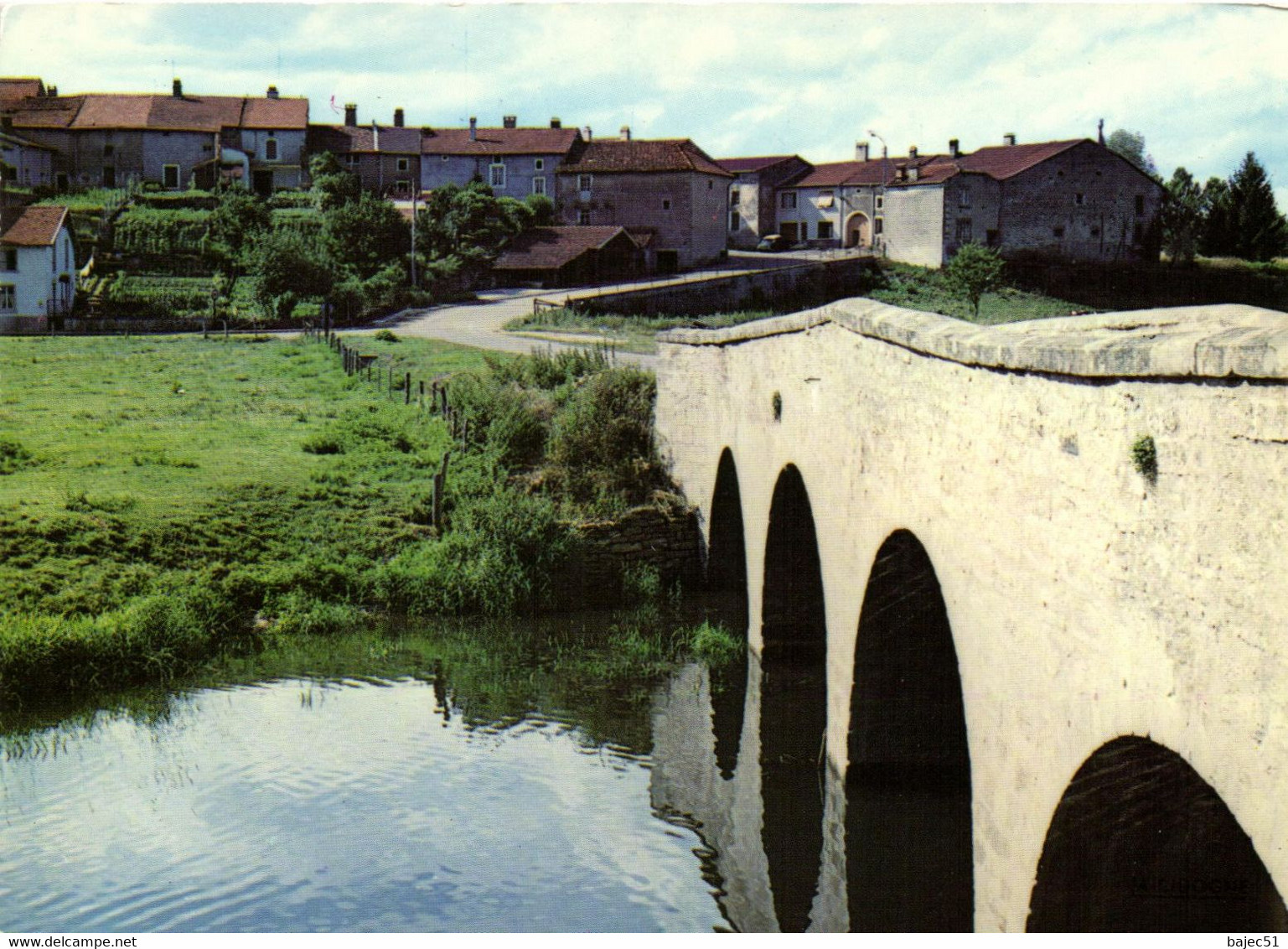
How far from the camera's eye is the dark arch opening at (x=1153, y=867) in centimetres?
754

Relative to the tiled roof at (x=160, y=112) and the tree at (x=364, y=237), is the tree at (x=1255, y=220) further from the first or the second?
the tiled roof at (x=160, y=112)

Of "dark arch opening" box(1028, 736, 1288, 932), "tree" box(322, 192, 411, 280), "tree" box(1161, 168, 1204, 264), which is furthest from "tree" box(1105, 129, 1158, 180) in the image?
"dark arch opening" box(1028, 736, 1288, 932)

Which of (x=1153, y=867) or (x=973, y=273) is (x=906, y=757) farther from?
(x=973, y=273)

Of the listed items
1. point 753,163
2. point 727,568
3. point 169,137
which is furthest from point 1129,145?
point 727,568

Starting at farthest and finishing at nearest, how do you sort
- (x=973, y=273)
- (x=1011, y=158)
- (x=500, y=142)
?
(x=500, y=142)
(x=1011, y=158)
(x=973, y=273)

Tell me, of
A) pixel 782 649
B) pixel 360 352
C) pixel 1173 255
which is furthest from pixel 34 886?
pixel 1173 255

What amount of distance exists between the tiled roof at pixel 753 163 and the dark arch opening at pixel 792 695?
177 feet

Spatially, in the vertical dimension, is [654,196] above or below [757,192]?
below

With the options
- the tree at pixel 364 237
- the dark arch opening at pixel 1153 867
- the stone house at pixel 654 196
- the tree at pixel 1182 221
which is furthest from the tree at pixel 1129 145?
the dark arch opening at pixel 1153 867

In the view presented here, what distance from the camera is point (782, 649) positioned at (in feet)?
58.2

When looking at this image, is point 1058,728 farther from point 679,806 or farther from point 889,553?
point 679,806

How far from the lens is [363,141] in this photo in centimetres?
6738

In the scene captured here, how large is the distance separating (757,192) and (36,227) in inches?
1479

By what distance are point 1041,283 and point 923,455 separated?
4681 centimetres
